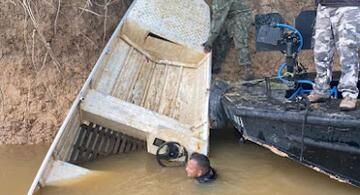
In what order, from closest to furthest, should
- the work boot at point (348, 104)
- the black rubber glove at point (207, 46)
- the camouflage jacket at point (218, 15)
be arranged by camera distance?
1. the work boot at point (348, 104)
2. the black rubber glove at point (207, 46)
3. the camouflage jacket at point (218, 15)

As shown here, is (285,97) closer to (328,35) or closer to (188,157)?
(328,35)

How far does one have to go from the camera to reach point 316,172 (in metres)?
4.63

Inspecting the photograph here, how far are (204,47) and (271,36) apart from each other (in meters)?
1.29

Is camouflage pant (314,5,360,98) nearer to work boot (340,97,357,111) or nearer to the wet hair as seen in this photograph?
work boot (340,97,357,111)

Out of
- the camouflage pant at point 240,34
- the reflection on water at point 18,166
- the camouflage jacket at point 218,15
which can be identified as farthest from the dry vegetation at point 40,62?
the camouflage pant at point 240,34

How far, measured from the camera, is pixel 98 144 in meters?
5.19

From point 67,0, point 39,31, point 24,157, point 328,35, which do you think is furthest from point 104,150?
point 328,35

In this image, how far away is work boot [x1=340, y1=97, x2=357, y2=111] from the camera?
404 cm

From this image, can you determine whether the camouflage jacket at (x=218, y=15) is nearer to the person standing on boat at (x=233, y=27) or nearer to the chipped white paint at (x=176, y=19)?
the person standing on boat at (x=233, y=27)

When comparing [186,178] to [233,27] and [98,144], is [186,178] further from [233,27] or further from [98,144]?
[233,27]

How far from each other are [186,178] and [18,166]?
1736mm

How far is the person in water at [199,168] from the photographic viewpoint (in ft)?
14.6

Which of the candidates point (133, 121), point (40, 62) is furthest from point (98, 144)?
point (40, 62)

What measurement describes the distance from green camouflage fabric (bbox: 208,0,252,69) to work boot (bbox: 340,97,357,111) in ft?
7.68
